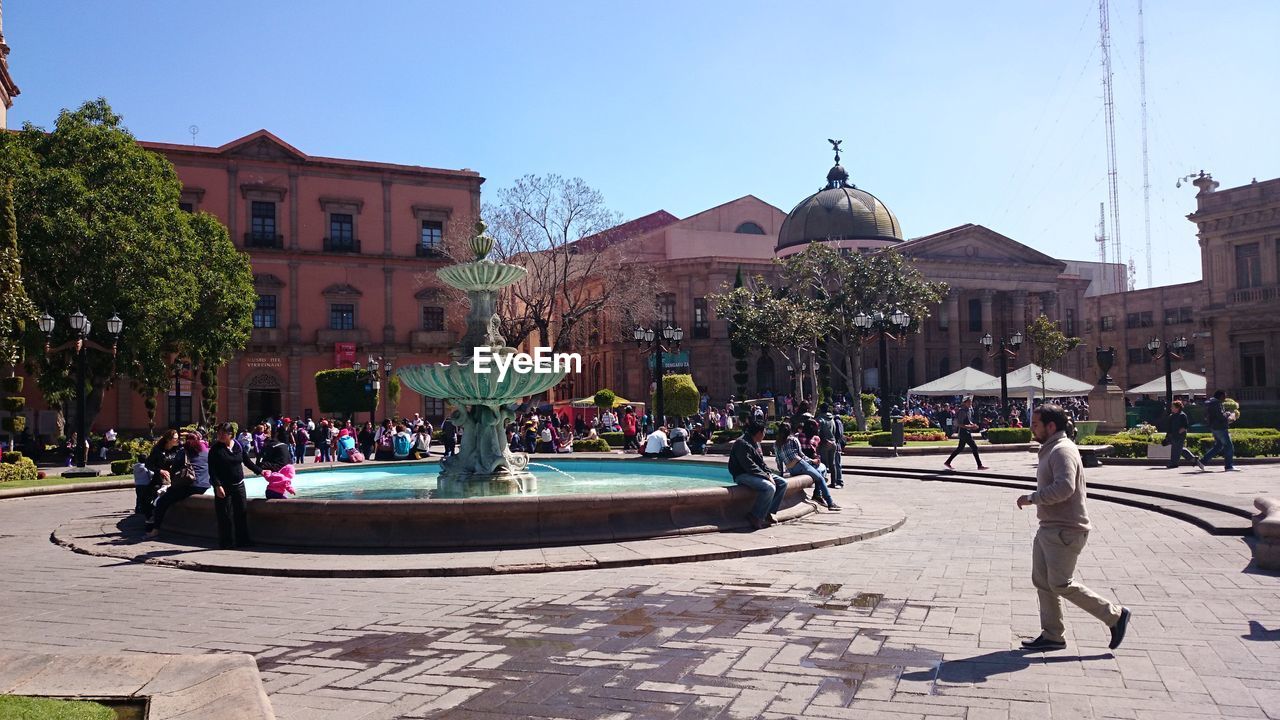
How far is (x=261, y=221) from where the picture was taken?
45031mm

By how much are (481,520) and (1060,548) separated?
18.1ft

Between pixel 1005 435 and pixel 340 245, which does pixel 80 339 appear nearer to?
pixel 340 245

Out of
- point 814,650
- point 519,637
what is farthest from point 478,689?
point 814,650

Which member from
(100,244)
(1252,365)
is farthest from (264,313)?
(1252,365)

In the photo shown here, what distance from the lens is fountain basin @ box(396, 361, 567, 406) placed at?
1197 cm

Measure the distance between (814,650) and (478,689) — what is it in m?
1.92

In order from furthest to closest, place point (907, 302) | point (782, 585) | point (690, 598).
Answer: point (907, 302)
point (782, 585)
point (690, 598)

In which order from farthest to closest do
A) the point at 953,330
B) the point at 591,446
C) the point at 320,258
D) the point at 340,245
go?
the point at 953,330, the point at 340,245, the point at 320,258, the point at 591,446

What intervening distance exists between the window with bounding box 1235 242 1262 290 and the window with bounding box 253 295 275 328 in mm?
42842

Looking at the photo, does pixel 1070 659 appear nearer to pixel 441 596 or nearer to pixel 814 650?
pixel 814 650

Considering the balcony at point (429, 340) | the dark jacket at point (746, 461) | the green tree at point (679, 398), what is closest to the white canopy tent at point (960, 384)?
the green tree at point (679, 398)

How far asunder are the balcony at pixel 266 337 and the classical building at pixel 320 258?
46 millimetres

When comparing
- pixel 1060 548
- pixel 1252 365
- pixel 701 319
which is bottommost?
pixel 1060 548

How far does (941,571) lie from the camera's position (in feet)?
26.8
